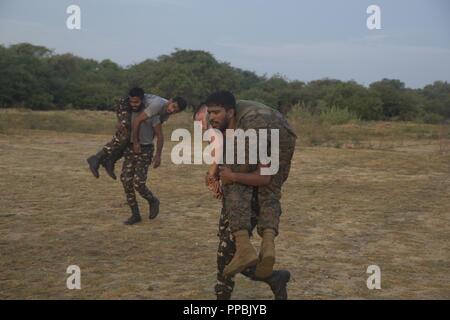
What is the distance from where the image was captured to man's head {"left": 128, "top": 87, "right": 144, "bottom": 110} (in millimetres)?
5754

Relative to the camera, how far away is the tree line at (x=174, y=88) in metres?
27.5

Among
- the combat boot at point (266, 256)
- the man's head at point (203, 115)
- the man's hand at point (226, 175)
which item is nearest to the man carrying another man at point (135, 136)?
the man's head at point (203, 115)

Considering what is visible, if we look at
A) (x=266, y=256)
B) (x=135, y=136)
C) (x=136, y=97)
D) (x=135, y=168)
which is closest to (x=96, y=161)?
(x=135, y=168)

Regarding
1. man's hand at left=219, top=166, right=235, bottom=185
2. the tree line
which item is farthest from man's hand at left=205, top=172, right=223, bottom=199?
the tree line

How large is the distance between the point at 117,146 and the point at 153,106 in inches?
24.0

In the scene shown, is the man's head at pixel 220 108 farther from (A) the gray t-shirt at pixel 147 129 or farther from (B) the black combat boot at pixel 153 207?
(B) the black combat boot at pixel 153 207

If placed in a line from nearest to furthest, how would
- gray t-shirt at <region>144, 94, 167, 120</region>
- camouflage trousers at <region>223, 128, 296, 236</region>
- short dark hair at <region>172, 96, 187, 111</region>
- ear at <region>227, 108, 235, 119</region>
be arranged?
1. camouflage trousers at <region>223, 128, 296, 236</region>
2. ear at <region>227, 108, 235, 119</region>
3. short dark hair at <region>172, 96, 187, 111</region>
4. gray t-shirt at <region>144, 94, 167, 120</region>

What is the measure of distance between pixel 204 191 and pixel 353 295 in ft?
15.6

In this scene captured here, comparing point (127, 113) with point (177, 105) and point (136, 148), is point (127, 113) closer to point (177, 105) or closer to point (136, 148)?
point (136, 148)

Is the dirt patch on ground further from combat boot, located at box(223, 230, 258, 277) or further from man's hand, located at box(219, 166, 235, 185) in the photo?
man's hand, located at box(219, 166, 235, 185)

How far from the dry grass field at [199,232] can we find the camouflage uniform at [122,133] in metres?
0.84

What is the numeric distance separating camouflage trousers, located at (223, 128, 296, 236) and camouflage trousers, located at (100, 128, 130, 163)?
2.83 m
